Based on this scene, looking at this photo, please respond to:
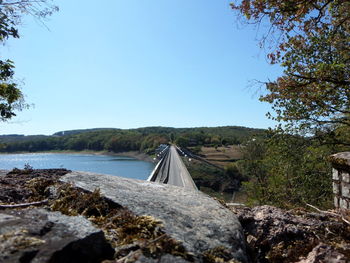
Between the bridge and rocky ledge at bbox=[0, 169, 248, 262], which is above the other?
rocky ledge at bbox=[0, 169, 248, 262]

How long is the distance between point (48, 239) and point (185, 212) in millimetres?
1067

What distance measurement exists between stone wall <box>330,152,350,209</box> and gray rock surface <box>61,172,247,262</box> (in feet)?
7.05

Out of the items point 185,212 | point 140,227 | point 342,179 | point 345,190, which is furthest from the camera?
point 342,179

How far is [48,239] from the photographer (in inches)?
49.3

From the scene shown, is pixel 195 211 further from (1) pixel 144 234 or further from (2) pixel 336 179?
(2) pixel 336 179

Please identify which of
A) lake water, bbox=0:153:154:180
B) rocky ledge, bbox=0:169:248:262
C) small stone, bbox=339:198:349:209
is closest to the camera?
rocky ledge, bbox=0:169:248:262

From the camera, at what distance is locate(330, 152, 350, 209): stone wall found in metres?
3.46

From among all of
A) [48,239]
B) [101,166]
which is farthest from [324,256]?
[101,166]

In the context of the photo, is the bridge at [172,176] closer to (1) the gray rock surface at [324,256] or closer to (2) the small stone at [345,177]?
(2) the small stone at [345,177]

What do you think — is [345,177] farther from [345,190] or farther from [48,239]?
[48,239]

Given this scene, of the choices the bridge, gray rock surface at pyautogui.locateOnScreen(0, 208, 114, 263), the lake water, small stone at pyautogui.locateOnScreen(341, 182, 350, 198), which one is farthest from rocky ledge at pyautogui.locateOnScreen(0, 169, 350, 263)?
the lake water

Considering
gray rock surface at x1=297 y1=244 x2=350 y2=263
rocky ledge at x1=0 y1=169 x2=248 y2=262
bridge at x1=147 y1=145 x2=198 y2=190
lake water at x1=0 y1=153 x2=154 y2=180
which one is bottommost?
lake water at x1=0 y1=153 x2=154 y2=180

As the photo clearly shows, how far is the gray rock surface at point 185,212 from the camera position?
1.64 metres

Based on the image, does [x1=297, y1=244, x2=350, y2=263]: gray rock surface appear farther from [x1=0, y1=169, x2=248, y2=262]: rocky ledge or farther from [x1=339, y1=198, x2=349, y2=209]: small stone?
[x1=339, y1=198, x2=349, y2=209]: small stone
